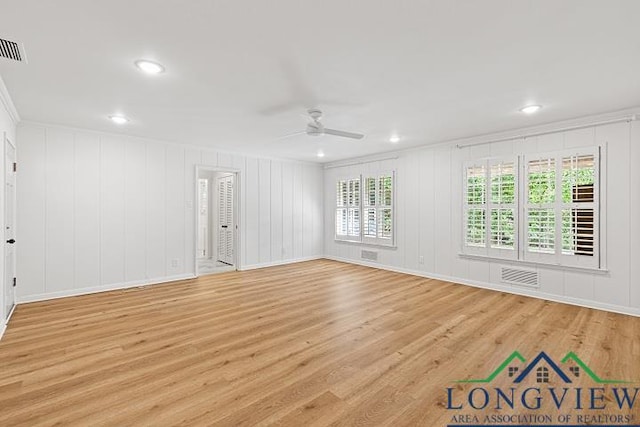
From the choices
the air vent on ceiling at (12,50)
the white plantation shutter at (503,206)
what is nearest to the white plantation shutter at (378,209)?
the white plantation shutter at (503,206)

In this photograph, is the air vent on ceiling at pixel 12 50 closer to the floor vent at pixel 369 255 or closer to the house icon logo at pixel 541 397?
the house icon logo at pixel 541 397

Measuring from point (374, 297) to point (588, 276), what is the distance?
2.79 meters

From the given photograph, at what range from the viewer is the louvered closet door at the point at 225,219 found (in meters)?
6.98

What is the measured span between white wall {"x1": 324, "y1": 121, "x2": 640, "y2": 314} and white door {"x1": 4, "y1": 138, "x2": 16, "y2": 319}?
5721 mm

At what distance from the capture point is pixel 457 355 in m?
2.75

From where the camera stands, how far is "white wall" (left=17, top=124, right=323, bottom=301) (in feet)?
14.2

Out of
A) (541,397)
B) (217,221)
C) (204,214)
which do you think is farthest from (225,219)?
(541,397)

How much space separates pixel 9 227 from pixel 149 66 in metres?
2.93

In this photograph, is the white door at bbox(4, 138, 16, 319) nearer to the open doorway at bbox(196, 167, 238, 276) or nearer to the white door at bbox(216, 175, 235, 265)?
the open doorway at bbox(196, 167, 238, 276)

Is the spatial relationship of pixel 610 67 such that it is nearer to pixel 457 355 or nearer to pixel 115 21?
pixel 457 355

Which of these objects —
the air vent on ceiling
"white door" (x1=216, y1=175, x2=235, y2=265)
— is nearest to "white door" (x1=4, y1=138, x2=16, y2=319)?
the air vent on ceiling

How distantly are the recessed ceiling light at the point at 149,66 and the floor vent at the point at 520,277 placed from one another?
5197 millimetres

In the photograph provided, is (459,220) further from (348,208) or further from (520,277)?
(348,208)

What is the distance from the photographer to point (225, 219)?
7316 millimetres
